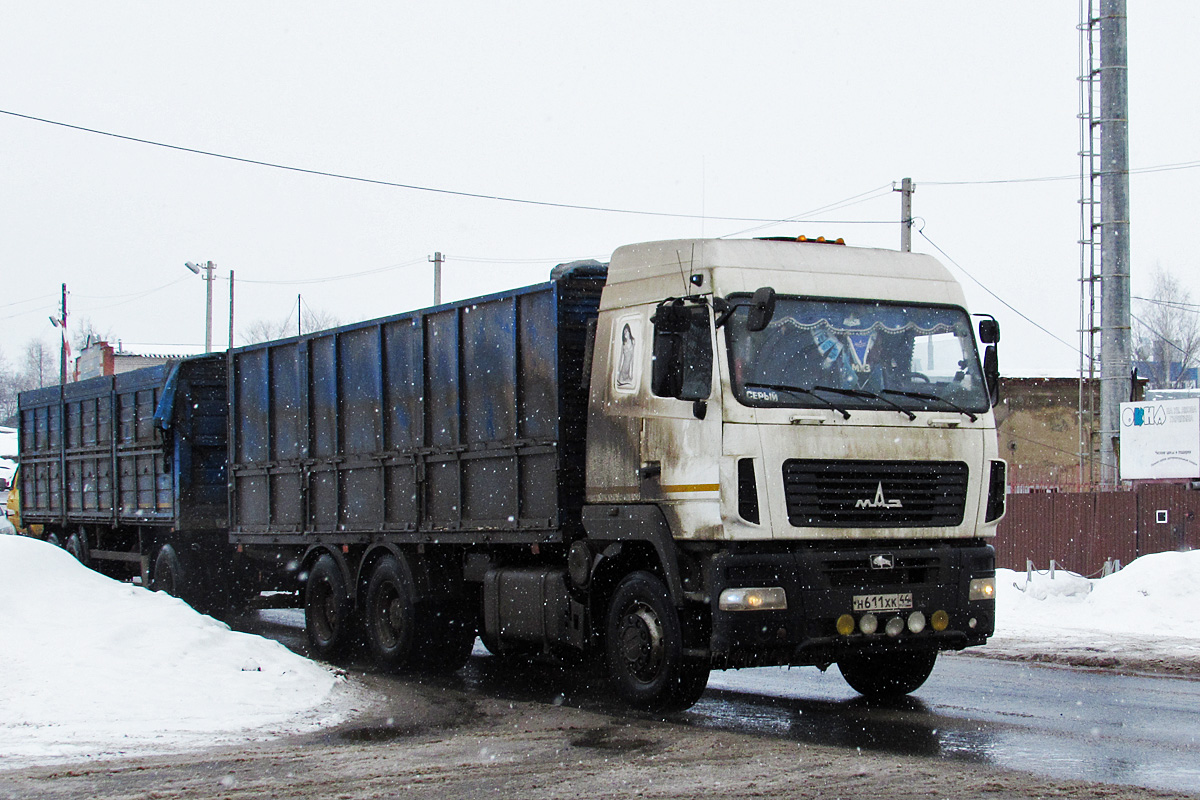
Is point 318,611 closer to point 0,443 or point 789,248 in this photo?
point 789,248

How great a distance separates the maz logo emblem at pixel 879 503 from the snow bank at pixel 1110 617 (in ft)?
14.3

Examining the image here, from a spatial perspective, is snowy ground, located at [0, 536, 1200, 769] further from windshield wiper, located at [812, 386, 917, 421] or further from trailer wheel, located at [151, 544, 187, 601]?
trailer wheel, located at [151, 544, 187, 601]

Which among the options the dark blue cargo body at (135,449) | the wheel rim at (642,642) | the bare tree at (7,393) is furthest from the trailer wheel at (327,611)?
the bare tree at (7,393)

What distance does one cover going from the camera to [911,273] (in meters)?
10.1

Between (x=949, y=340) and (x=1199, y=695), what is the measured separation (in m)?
3.34

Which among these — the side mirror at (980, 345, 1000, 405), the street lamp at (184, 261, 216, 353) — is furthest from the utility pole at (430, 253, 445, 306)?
the side mirror at (980, 345, 1000, 405)

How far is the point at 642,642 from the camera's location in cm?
964

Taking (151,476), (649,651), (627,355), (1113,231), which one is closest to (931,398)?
(627,355)

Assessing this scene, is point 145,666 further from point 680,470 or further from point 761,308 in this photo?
point 761,308

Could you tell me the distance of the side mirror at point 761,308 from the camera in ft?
29.2

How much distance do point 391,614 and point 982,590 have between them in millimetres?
5952

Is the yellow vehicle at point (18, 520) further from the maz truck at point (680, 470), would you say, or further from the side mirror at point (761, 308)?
the side mirror at point (761, 308)

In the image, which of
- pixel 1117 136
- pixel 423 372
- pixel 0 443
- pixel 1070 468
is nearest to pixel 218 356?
pixel 423 372

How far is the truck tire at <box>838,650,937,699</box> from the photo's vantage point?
34.0ft
